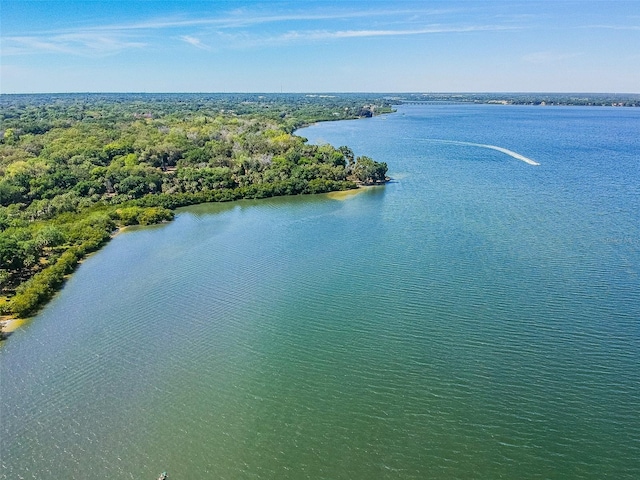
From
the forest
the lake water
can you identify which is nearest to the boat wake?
the forest

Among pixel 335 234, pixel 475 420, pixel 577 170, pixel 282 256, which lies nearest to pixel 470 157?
pixel 577 170

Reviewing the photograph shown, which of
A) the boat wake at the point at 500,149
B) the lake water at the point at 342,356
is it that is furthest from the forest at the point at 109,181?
the boat wake at the point at 500,149

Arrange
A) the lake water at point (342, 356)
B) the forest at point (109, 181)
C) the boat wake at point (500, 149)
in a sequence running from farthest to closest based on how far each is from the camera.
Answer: the boat wake at point (500, 149)
the forest at point (109, 181)
the lake water at point (342, 356)

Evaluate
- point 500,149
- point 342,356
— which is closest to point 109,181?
point 342,356

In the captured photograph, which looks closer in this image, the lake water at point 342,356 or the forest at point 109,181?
the lake water at point 342,356

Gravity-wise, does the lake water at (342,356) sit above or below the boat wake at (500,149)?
below

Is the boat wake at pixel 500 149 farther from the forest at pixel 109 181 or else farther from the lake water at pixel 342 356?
the lake water at pixel 342 356

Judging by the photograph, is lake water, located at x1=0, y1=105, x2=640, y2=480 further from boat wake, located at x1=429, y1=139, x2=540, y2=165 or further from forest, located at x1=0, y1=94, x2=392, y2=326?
boat wake, located at x1=429, y1=139, x2=540, y2=165

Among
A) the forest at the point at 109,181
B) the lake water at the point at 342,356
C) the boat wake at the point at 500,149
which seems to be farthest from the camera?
the boat wake at the point at 500,149
